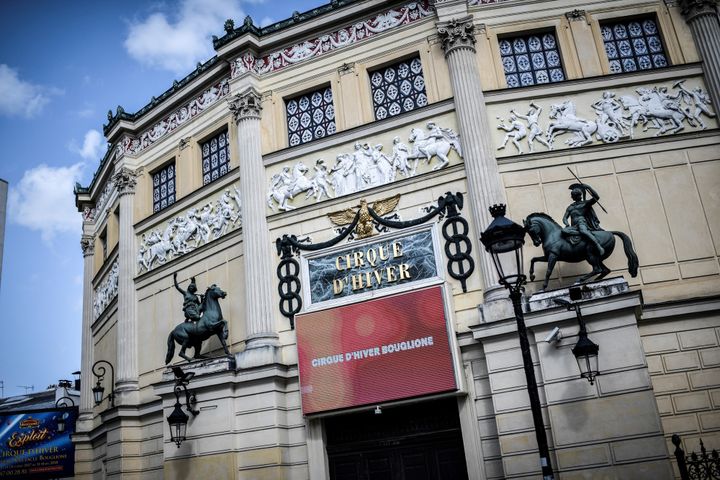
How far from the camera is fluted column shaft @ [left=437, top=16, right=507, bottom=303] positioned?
19.0m

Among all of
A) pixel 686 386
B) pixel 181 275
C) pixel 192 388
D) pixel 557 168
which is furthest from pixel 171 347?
pixel 686 386

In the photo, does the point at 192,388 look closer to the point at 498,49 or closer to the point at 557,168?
the point at 557,168

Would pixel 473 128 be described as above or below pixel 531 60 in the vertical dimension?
below

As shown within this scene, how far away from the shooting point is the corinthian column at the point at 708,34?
19.9 metres

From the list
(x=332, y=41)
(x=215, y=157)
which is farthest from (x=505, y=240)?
(x=215, y=157)

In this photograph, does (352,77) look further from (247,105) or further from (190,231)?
(190,231)

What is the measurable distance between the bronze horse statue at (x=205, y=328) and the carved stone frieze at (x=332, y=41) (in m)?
8.01

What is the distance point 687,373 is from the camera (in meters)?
17.2

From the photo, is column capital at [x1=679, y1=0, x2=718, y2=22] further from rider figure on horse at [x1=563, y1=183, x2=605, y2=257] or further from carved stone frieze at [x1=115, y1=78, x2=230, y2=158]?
carved stone frieze at [x1=115, y1=78, x2=230, y2=158]

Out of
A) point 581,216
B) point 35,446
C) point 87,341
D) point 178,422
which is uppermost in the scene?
point 87,341

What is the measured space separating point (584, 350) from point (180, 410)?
1160cm

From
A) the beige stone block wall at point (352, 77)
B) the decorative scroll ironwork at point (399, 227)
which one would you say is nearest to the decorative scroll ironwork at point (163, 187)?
the beige stone block wall at point (352, 77)

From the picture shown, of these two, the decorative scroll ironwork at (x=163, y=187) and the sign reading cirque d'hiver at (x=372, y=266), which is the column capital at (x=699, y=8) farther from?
the decorative scroll ironwork at (x=163, y=187)

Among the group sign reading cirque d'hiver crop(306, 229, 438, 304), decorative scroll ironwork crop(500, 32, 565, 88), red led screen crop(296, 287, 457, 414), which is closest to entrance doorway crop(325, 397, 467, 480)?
red led screen crop(296, 287, 457, 414)
